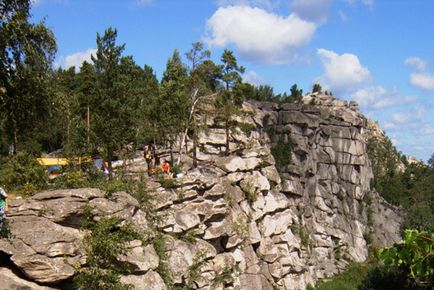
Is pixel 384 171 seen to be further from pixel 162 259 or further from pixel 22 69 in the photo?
pixel 22 69

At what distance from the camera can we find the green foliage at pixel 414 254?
3482mm

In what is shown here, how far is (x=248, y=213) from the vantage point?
3409 cm

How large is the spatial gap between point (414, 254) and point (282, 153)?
50053 millimetres

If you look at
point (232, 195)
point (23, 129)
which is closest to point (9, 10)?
point (23, 129)

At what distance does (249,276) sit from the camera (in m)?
31.0

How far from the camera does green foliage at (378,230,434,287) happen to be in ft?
11.4

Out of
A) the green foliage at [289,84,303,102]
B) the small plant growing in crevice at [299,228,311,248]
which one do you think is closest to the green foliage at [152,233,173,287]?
the small plant growing in crevice at [299,228,311,248]

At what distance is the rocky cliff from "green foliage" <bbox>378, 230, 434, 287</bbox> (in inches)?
542

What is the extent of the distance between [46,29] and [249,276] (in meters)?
24.8

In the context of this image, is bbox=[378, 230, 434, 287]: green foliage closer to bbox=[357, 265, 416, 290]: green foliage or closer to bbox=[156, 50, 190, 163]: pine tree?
bbox=[357, 265, 416, 290]: green foliage

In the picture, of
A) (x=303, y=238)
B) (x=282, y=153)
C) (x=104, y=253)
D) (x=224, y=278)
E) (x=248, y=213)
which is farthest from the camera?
(x=282, y=153)

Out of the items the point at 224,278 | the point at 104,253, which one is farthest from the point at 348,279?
the point at 104,253

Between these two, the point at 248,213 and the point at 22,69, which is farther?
the point at 248,213

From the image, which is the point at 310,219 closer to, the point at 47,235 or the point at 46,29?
the point at 47,235
